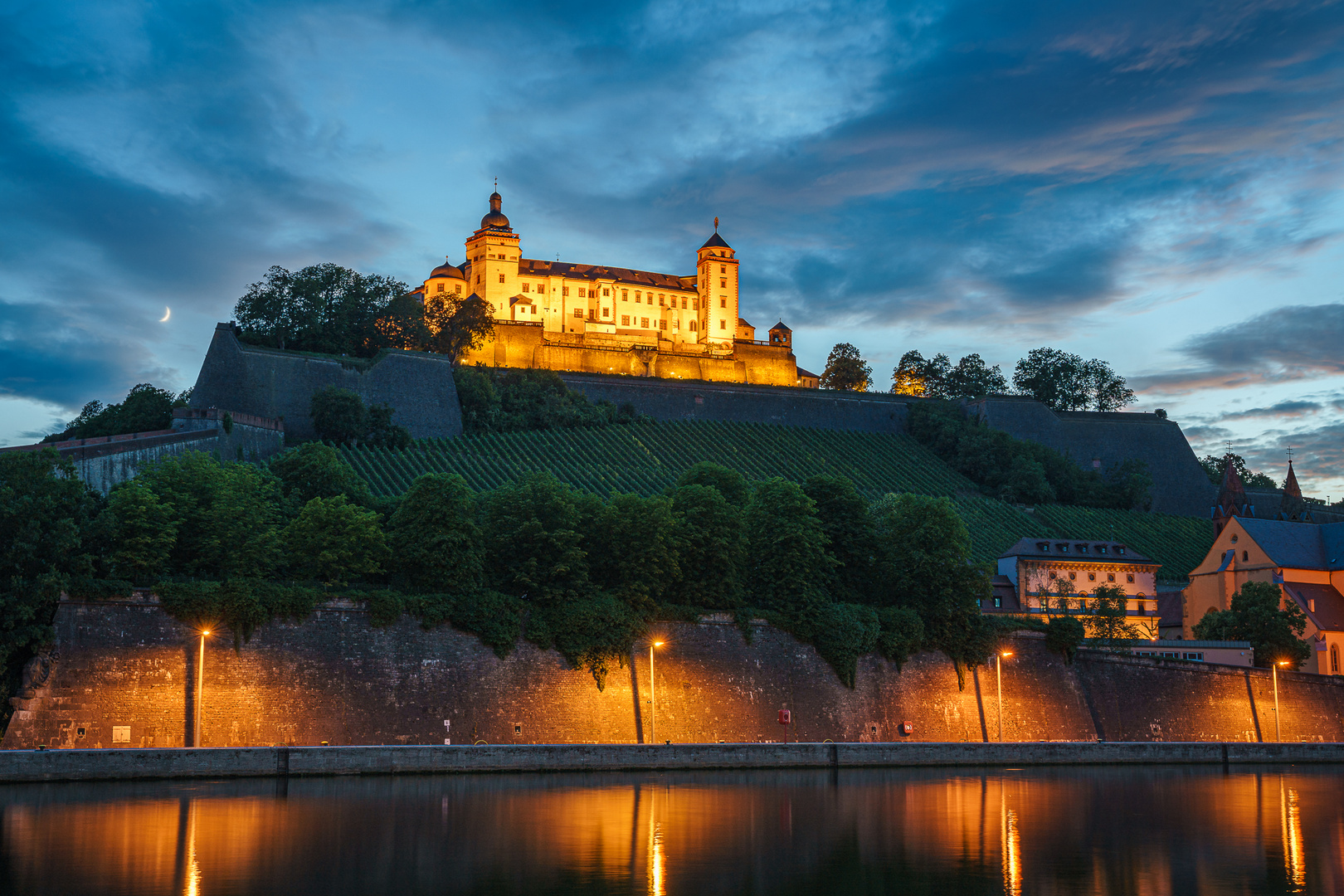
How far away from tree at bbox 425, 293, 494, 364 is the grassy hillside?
11886 millimetres

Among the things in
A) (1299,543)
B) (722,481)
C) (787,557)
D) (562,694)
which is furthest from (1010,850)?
(1299,543)

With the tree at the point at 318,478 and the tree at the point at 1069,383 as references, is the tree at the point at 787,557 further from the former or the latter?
the tree at the point at 1069,383

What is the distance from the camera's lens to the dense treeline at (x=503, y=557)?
1438 inches

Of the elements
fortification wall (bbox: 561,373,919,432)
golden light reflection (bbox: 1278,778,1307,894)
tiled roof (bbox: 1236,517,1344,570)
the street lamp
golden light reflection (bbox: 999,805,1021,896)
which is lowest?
golden light reflection (bbox: 1278,778,1307,894)

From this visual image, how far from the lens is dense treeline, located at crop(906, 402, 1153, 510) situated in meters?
89.5

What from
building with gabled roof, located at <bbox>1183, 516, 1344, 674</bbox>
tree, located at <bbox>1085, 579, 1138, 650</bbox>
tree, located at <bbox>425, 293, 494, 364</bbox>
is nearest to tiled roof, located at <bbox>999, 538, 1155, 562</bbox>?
tree, located at <bbox>1085, 579, 1138, 650</bbox>

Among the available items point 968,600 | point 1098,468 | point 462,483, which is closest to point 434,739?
point 462,483

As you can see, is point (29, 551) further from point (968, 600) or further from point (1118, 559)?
point (1118, 559)

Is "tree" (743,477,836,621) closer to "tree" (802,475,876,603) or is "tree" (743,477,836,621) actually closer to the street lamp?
"tree" (802,475,876,603)

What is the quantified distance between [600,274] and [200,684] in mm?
83741

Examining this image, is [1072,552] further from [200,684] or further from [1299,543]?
[200,684]

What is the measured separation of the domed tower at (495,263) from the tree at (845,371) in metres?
28.0

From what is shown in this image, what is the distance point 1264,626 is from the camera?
5691cm

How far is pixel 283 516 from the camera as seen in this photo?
152 feet
